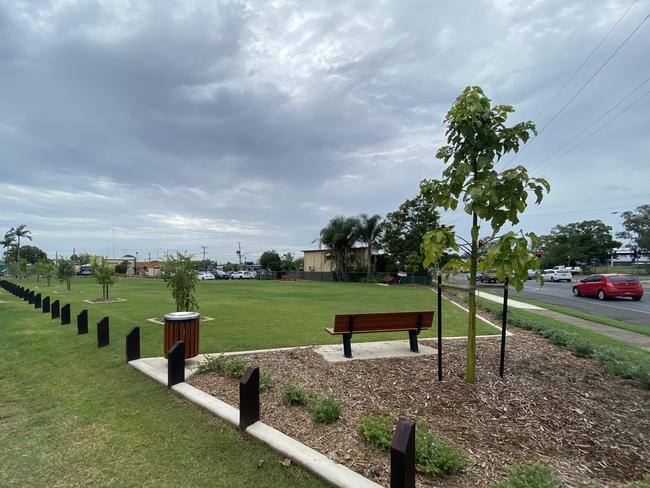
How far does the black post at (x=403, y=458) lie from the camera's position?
2.48 meters

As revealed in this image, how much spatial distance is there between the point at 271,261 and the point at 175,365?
61.2 metres

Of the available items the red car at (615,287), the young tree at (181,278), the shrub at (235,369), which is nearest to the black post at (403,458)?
the shrub at (235,369)

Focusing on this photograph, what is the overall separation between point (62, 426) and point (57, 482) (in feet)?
4.00

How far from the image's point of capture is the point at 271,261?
65.8 m

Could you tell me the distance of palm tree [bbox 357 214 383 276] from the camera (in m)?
43.4

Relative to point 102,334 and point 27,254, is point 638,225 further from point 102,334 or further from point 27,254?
point 27,254

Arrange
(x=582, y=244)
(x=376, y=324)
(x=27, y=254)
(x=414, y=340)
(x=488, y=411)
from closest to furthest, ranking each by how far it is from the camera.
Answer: (x=488, y=411), (x=376, y=324), (x=414, y=340), (x=582, y=244), (x=27, y=254)

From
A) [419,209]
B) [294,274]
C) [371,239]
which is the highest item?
[419,209]

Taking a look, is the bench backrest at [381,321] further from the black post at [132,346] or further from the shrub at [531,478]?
the shrub at [531,478]

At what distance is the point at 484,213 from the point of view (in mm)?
4305

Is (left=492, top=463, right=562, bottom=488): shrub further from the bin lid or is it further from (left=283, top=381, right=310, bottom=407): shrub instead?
the bin lid

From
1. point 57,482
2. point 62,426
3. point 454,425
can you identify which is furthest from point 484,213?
point 62,426

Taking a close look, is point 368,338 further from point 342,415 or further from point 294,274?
point 294,274

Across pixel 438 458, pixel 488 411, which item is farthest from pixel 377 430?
pixel 488 411
